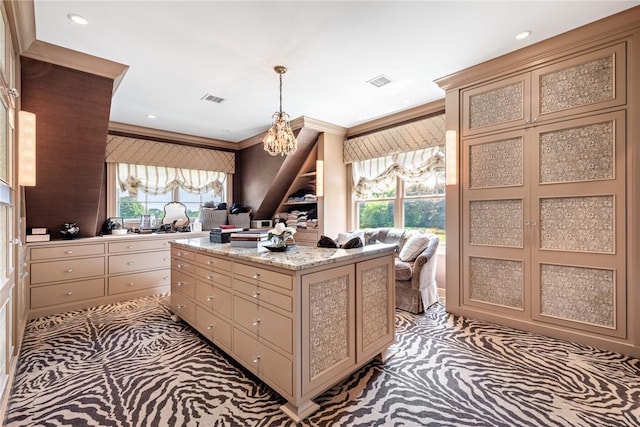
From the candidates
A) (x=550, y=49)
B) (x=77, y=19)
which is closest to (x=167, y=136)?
(x=77, y=19)

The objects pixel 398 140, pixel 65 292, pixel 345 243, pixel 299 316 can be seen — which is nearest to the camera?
pixel 299 316

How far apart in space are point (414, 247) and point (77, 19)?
370cm

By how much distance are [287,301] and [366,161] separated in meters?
3.53

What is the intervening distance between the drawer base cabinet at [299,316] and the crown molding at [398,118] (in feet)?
8.13

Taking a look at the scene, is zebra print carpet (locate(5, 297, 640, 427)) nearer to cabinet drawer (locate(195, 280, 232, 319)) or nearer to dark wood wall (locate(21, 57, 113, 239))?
cabinet drawer (locate(195, 280, 232, 319))

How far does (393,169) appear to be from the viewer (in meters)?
4.38

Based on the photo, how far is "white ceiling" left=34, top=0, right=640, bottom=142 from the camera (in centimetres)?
206

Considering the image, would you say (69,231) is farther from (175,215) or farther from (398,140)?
(398,140)

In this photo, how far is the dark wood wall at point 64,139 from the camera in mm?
2623

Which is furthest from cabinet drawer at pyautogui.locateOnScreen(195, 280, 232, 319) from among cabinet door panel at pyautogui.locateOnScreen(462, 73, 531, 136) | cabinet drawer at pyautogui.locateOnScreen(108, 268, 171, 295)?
cabinet door panel at pyautogui.locateOnScreen(462, 73, 531, 136)

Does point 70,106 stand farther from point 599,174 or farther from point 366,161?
point 599,174

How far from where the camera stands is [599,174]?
239 cm

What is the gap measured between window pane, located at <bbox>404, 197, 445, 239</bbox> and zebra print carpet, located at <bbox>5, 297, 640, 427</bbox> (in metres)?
1.58

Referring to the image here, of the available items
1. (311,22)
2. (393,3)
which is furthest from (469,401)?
(311,22)
